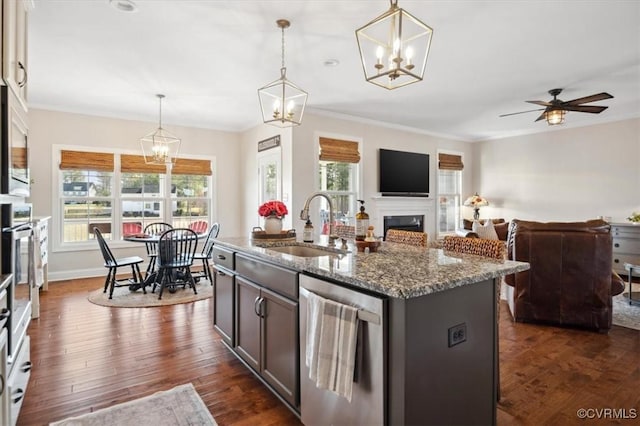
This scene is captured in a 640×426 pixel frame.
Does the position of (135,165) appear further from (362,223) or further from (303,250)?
(362,223)

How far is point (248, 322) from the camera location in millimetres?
2432

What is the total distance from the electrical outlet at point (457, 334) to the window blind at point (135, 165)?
586cm

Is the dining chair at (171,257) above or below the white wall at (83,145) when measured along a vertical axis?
below

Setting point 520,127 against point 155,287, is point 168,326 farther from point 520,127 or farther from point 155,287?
point 520,127

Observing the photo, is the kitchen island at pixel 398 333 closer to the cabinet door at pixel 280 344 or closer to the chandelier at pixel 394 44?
the cabinet door at pixel 280 344

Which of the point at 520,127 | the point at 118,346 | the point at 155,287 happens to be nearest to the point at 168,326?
the point at 118,346

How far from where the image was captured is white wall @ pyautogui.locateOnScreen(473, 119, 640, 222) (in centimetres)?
593

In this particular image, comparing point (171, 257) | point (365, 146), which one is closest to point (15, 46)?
point (171, 257)

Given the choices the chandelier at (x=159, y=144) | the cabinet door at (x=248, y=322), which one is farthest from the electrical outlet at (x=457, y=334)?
the chandelier at (x=159, y=144)

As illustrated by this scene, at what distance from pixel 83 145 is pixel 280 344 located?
528 cm

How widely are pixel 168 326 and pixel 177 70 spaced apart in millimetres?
2745

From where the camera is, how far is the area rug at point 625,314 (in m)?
3.49

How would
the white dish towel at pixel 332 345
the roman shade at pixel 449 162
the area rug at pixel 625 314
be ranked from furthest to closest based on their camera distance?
1. the roman shade at pixel 449 162
2. the area rug at pixel 625 314
3. the white dish towel at pixel 332 345

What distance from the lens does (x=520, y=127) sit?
6.73 m
